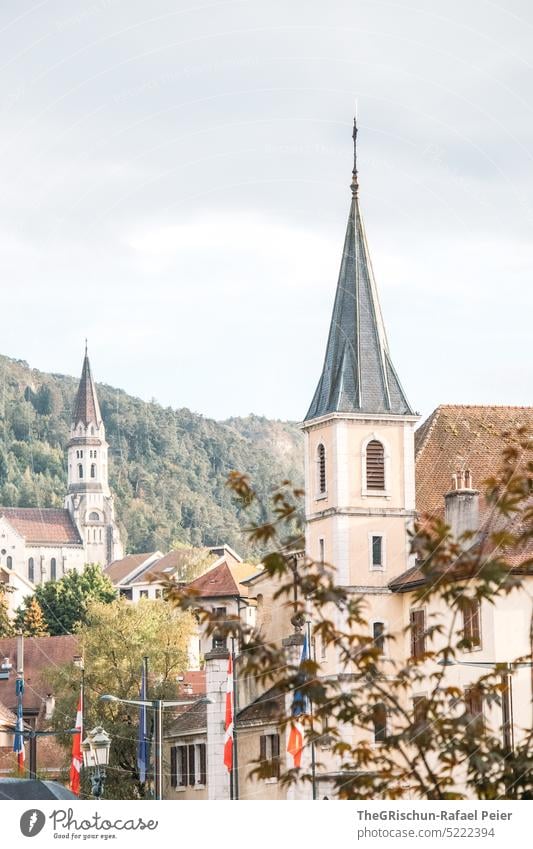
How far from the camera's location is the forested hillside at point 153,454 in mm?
19562

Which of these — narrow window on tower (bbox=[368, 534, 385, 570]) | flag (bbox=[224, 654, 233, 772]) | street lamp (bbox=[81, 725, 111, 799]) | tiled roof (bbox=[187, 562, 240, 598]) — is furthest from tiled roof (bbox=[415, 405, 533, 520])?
street lamp (bbox=[81, 725, 111, 799])

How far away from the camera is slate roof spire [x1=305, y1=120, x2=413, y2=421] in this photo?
34469mm

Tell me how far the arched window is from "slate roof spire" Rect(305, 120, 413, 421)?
0.88 m

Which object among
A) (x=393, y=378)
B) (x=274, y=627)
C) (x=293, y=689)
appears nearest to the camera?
(x=293, y=689)

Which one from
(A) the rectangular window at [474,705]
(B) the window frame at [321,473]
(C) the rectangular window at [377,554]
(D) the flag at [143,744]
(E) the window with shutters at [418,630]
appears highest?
(B) the window frame at [321,473]

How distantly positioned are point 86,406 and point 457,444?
2418 centimetres

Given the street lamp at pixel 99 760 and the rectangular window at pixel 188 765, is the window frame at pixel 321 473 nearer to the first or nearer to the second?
the rectangular window at pixel 188 765

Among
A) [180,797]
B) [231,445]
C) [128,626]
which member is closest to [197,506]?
[231,445]

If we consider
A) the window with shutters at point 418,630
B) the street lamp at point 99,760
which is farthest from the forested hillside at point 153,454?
the street lamp at point 99,760

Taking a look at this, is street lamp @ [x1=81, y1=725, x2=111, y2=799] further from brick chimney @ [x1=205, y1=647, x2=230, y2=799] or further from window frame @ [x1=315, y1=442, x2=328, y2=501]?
window frame @ [x1=315, y1=442, x2=328, y2=501]

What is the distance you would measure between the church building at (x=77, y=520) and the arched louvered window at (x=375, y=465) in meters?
5.76

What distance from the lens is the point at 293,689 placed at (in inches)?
479
